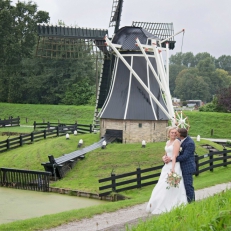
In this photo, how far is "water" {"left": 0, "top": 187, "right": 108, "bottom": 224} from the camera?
535 inches

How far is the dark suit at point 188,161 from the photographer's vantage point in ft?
29.6

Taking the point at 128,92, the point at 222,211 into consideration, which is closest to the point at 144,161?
the point at 128,92

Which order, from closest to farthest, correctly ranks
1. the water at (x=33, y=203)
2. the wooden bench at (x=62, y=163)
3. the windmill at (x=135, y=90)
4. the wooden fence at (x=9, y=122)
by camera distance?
the water at (x=33, y=203), the wooden bench at (x=62, y=163), the windmill at (x=135, y=90), the wooden fence at (x=9, y=122)

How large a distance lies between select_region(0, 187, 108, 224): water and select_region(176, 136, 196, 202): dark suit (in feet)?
17.9

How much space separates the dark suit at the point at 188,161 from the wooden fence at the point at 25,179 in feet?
32.2

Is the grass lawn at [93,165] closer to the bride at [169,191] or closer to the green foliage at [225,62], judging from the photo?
the bride at [169,191]

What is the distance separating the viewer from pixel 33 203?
617 inches

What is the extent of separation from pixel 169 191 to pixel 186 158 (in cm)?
77

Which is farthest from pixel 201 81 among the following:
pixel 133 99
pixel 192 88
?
pixel 133 99

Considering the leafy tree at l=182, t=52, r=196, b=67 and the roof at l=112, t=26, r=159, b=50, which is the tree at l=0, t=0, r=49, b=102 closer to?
the roof at l=112, t=26, r=159, b=50

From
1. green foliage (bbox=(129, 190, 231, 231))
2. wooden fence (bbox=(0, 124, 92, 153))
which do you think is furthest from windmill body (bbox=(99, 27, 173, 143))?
green foliage (bbox=(129, 190, 231, 231))

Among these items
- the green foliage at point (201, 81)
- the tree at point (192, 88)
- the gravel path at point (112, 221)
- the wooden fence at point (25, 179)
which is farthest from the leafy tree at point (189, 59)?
the gravel path at point (112, 221)

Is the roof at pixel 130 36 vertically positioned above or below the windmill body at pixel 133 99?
above

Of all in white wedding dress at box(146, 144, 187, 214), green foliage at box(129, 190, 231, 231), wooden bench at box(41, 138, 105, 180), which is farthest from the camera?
wooden bench at box(41, 138, 105, 180)
